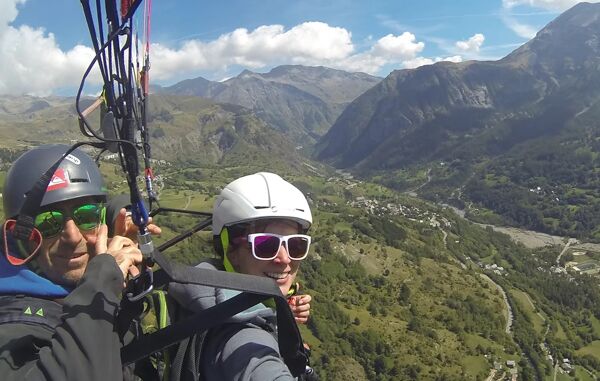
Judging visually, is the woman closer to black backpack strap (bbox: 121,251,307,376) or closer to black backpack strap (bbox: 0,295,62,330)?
black backpack strap (bbox: 121,251,307,376)

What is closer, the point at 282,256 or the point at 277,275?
the point at 282,256

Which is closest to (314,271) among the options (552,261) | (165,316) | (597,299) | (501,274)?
(501,274)

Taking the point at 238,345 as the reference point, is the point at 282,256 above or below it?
above

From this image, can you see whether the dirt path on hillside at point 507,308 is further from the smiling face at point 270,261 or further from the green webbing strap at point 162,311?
the green webbing strap at point 162,311

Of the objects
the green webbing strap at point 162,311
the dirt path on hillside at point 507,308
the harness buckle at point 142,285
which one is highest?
the harness buckle at point 142,285

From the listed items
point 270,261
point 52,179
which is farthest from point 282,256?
point 52,179

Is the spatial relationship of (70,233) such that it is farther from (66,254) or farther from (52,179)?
(52,179)

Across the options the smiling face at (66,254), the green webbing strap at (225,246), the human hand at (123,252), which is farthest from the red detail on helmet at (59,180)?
the green webbing strap at (225,246)
